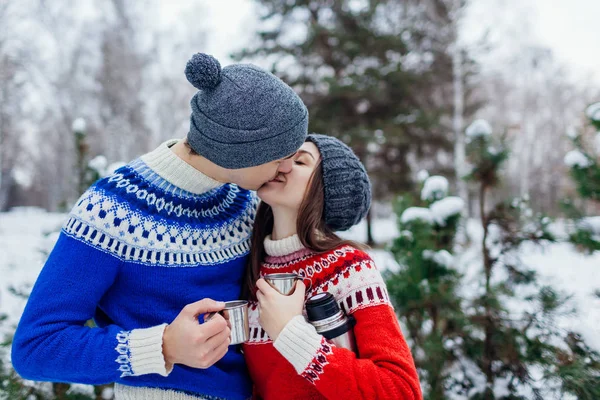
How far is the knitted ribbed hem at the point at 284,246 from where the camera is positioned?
149cm

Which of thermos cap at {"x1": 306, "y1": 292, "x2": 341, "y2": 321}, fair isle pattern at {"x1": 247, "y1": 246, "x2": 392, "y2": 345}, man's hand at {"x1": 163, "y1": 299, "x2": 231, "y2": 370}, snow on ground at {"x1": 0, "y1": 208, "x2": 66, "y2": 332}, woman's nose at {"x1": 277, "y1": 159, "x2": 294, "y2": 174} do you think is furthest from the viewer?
snow on ground at {"x1": 0, "y1": 208, "x2": 66, "y2": 332}

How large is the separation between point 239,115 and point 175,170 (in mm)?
285

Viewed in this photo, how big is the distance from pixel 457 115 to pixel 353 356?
1137 cm

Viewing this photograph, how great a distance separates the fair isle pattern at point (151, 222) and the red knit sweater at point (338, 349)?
0.80 feet

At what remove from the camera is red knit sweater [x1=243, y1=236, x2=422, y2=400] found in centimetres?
117

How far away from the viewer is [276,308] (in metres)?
1.24

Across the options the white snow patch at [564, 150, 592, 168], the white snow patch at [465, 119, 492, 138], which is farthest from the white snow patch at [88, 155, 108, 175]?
the white snow patch at [564, 150, 592, 168]

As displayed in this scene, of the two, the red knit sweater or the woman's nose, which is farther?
the woman's nose

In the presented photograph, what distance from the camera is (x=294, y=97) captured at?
1386 millimetres

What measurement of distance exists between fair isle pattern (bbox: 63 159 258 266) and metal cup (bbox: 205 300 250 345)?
9.1 inches

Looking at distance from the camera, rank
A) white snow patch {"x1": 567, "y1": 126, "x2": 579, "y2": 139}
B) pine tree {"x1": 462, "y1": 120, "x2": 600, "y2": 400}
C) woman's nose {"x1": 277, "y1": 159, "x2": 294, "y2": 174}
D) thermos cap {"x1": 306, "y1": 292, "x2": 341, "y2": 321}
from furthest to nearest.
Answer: white snow patch {"x1": 567, "y1": 126, "x2": 579, "y2": 139}
pine tree {"x1": 462, "y1": 120, "x2": 600, "y2": 400}
woman's nose {"x1": 277, "y1": 159, "x2": 294, "y2": 174}
thermos cap {"x1": 306, "y1": 292, "x2": 341, "y2": 321}

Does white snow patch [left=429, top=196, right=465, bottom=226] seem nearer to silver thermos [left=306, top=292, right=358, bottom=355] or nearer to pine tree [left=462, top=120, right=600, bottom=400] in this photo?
pine tree [left=462, top=120, right=600, bottom=400]

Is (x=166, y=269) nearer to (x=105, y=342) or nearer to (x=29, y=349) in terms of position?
(x=105, y=342)

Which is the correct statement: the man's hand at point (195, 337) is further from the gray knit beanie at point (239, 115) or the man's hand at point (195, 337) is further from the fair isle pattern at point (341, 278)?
the gray knit beanie at point (239, 115)
